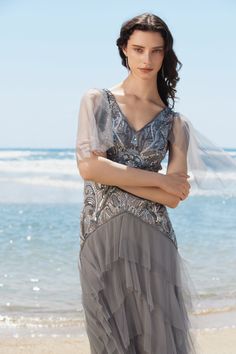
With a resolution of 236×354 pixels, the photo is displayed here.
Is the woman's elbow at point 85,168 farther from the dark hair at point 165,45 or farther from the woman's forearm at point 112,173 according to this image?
the dark hair at point 165,45

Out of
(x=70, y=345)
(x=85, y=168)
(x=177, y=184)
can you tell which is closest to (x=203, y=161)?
(x=177, y=184)

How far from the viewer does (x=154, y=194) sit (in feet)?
10.3

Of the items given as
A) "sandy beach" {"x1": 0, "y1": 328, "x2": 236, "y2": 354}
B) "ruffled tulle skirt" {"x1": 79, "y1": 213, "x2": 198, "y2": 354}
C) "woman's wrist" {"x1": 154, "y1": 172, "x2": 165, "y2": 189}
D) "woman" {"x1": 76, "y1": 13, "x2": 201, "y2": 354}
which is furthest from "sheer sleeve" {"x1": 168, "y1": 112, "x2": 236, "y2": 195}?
"sandy beach" {"x1": 0, "y1": 328, "x2": 236, "y2": 354}

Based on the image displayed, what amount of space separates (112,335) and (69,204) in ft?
41.2

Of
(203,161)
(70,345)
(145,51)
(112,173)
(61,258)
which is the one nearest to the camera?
(112,173)

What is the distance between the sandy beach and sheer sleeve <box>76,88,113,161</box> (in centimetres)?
234

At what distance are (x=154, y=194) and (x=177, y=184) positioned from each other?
0.10 m

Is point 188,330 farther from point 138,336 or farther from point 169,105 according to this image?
point 169,105

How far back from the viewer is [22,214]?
1391cm

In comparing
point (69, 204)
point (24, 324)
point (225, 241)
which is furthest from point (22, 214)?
point (24, 324)

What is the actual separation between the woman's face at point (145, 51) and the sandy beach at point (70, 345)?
7.86 ft

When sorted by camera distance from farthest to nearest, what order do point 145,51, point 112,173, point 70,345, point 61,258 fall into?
point 61,258 → point 70,345 → point 145,51 → point 112,173

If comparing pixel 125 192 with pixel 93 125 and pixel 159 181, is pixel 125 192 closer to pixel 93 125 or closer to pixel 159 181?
pixel 159 181

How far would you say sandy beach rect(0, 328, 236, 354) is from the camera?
529cm
